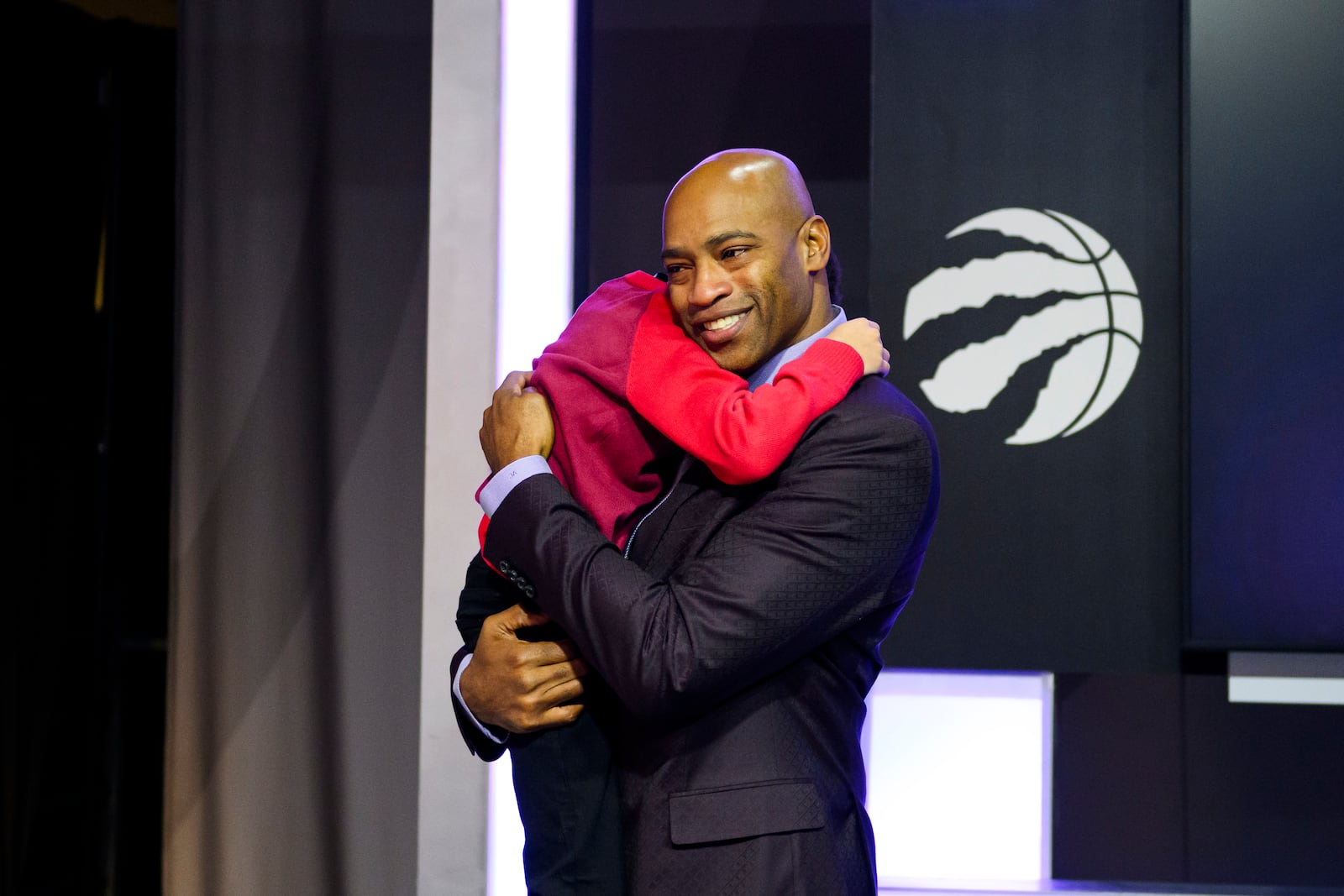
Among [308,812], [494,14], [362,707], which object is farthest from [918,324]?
[308,812]

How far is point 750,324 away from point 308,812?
6.38 ft

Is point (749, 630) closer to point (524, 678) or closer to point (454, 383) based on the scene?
point (524, 678)

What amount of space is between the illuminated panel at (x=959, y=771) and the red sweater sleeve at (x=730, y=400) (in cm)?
126

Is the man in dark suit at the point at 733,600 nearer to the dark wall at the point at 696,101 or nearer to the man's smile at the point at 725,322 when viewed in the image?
the man's smile at the point at 725,322

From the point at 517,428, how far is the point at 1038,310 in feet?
4.75

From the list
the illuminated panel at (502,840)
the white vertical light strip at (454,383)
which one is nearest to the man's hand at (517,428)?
the white vertical light strip at (454,383)

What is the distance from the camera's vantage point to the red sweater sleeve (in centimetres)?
153

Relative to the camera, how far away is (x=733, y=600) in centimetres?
148

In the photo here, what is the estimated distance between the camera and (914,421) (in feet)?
5.32

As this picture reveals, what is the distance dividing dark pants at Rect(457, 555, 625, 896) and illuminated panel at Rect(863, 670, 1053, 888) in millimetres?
1149

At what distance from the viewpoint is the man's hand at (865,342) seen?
5.46ft

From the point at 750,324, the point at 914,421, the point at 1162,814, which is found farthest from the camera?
the point at 1162,814

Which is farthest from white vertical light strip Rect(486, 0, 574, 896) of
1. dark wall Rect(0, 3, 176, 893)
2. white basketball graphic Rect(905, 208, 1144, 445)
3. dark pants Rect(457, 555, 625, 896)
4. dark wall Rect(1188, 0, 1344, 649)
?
dark wall Rect(0, 3, 176, 893)

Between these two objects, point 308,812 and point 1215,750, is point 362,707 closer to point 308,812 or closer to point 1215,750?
point 308,812
